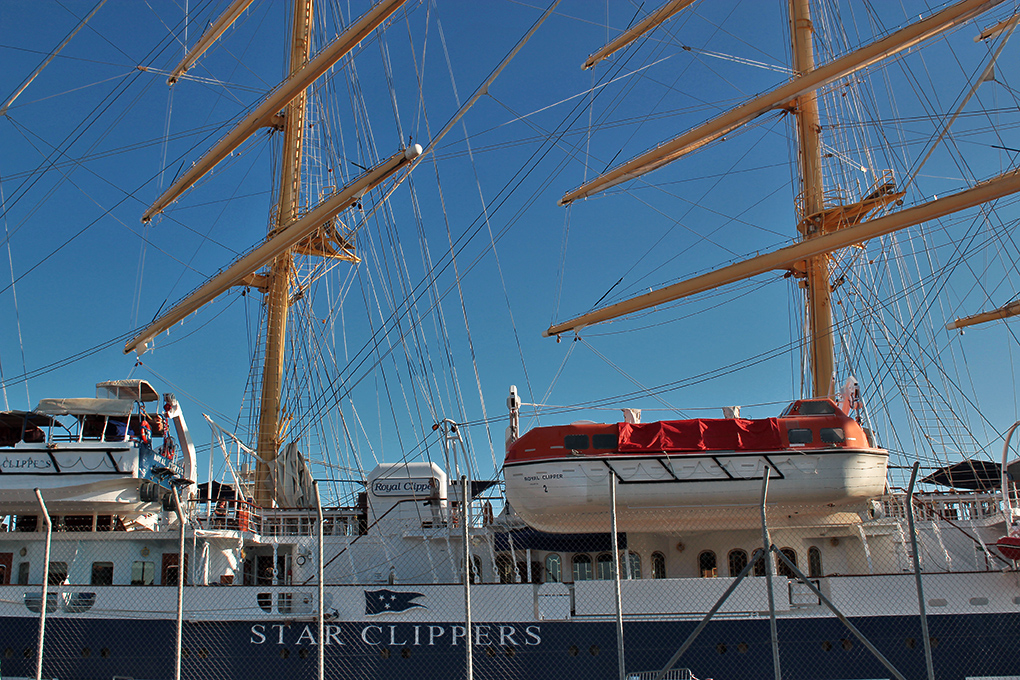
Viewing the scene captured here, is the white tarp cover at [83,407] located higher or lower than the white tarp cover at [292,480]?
higher

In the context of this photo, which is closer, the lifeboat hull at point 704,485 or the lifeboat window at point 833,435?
the lifeboat hull at point 704,485

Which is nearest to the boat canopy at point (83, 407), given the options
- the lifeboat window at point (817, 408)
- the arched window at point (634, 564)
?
the arched window at point (634, 564)

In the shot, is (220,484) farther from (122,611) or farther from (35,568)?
Answer: (122,611)

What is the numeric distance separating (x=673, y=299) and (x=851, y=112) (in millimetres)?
10338

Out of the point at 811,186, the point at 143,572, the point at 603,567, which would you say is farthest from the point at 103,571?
the point at 811,186

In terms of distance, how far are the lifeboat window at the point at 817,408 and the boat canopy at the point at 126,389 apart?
53.4ft

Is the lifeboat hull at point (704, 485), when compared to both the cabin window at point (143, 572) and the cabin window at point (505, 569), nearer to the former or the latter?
the cabin window at point (505, 569)

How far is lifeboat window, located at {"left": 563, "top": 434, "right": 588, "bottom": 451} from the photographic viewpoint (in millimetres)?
17250

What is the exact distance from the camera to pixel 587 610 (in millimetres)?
15766

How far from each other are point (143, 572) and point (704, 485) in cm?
1292

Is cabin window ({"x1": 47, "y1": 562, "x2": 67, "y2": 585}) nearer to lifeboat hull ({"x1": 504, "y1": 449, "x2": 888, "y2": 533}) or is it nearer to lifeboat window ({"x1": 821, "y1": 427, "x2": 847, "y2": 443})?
lifeboat hull ({"x1": 504, "y1": 449, "x2": 888, "y2": 533})

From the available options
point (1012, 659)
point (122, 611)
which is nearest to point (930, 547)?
point (1012, 659)

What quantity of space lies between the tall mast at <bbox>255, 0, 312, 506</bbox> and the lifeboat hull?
1299cm

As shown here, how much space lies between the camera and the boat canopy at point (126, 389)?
21125 mm
